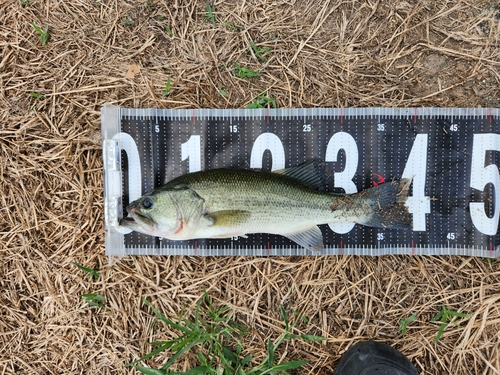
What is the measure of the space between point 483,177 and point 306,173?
5.83 ft

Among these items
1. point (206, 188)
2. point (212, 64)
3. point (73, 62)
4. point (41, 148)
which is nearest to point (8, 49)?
point (73, 62)

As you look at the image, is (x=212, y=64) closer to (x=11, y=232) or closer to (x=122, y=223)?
(x=122, y=223)

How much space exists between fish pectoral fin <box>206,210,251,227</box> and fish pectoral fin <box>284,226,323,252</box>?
52 cm

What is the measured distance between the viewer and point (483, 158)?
11.7 ft

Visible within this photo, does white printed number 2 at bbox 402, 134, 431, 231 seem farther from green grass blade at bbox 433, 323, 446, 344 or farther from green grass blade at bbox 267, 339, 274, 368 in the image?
green grass blade at bbox 267, 339, 274, 368

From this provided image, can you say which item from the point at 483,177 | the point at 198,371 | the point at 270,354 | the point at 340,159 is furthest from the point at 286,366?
the point at 483,177

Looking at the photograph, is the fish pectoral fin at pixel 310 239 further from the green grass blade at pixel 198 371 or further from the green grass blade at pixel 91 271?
the green grass blade at pixel 91 271

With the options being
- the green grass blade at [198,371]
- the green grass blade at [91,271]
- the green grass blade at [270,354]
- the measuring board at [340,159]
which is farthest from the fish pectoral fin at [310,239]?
the green grass blade at [91,271]

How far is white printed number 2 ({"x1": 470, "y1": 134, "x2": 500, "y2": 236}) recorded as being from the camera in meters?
3.56

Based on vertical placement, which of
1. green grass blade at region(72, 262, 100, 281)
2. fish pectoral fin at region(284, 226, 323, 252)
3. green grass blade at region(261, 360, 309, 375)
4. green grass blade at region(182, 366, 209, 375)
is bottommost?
green grass blade at region(182, 366, 209, 375)

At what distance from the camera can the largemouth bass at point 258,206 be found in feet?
10.5

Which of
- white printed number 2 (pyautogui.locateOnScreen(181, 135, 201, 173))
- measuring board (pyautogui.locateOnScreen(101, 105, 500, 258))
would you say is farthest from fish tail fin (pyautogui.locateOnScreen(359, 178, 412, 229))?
white printed number 2 (pyautogui.locateOnScreen(181, 135, 201, 173))

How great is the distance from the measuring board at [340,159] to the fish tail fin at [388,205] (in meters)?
0.18

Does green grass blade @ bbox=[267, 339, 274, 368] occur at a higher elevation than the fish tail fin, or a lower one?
lower
